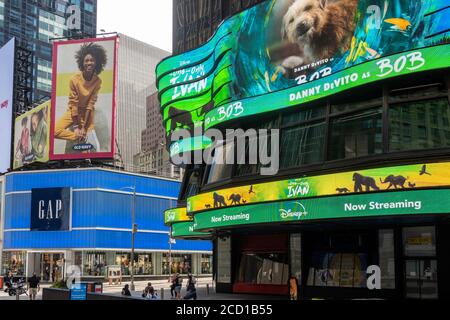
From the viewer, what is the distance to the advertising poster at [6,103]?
84.4 metres

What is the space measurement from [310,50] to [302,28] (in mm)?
1283

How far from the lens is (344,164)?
23.3 meters

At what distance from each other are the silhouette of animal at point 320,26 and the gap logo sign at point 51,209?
4629cm

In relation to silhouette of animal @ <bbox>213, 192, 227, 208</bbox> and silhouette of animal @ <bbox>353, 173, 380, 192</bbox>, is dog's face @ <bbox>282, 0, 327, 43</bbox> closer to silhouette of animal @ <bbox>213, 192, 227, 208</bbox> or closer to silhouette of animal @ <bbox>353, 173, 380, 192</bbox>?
silhouette of animal @ <bbox>353, 173, 380, 192</bbox>

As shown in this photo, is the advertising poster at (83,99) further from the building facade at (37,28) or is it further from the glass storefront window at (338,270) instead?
the building facade at (37,28)

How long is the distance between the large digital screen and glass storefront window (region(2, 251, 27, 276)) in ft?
139

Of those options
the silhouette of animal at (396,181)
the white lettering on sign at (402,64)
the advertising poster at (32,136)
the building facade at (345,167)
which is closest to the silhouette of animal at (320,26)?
the building facade at (345,167)

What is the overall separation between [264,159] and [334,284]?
7105mm

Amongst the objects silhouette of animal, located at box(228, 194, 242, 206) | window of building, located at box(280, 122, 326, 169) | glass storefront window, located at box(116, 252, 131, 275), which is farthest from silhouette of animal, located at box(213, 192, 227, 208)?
glass storefront window, located at box(116, 252, 131, 275)

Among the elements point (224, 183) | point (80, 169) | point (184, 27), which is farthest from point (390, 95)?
point (184, 27)

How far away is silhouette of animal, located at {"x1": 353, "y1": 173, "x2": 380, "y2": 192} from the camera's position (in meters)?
21.5
